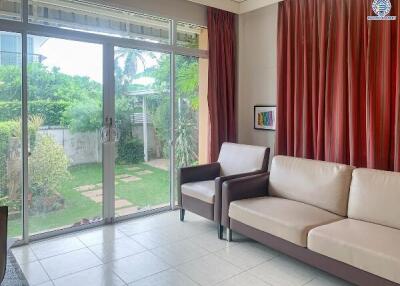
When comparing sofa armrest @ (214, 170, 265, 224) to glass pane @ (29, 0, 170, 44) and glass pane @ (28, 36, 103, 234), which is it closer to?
glass pane @ (28, 36, 103, 234)

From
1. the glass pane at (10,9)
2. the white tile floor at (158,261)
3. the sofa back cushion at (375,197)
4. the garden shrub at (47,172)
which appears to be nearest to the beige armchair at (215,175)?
the white tile floor at (158,261)

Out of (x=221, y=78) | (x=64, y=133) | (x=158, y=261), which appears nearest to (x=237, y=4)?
(x=221, y=78)

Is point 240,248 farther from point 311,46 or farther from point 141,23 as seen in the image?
point 141,23

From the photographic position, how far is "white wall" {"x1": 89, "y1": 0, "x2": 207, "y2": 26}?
376 centimetres

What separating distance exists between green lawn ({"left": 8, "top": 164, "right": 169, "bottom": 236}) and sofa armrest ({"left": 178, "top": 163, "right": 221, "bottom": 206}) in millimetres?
520

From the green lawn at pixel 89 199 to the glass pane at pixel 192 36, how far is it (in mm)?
1657

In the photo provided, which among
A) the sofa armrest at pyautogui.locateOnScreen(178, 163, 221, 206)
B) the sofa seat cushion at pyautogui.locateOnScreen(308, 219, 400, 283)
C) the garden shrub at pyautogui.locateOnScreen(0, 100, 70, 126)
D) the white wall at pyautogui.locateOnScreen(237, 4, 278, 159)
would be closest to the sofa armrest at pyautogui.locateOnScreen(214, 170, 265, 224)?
the sofa armrest at pyautogui.locateOnScreen(178, 163, 221, 206)

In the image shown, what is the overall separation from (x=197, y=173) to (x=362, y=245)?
2.09 meters

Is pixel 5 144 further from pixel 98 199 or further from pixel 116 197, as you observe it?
pixel 116 197

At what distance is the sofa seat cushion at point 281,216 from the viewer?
2.60m

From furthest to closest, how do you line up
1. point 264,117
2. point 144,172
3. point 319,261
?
1. point 264,117
2. point 144,172
3. point 319,261

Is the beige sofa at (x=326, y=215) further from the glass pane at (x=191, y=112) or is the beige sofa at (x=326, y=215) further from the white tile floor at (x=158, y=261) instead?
the glass pane at (x=191, y=112)

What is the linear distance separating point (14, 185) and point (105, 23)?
192 centimetres

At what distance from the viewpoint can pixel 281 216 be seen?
9.07 ft
